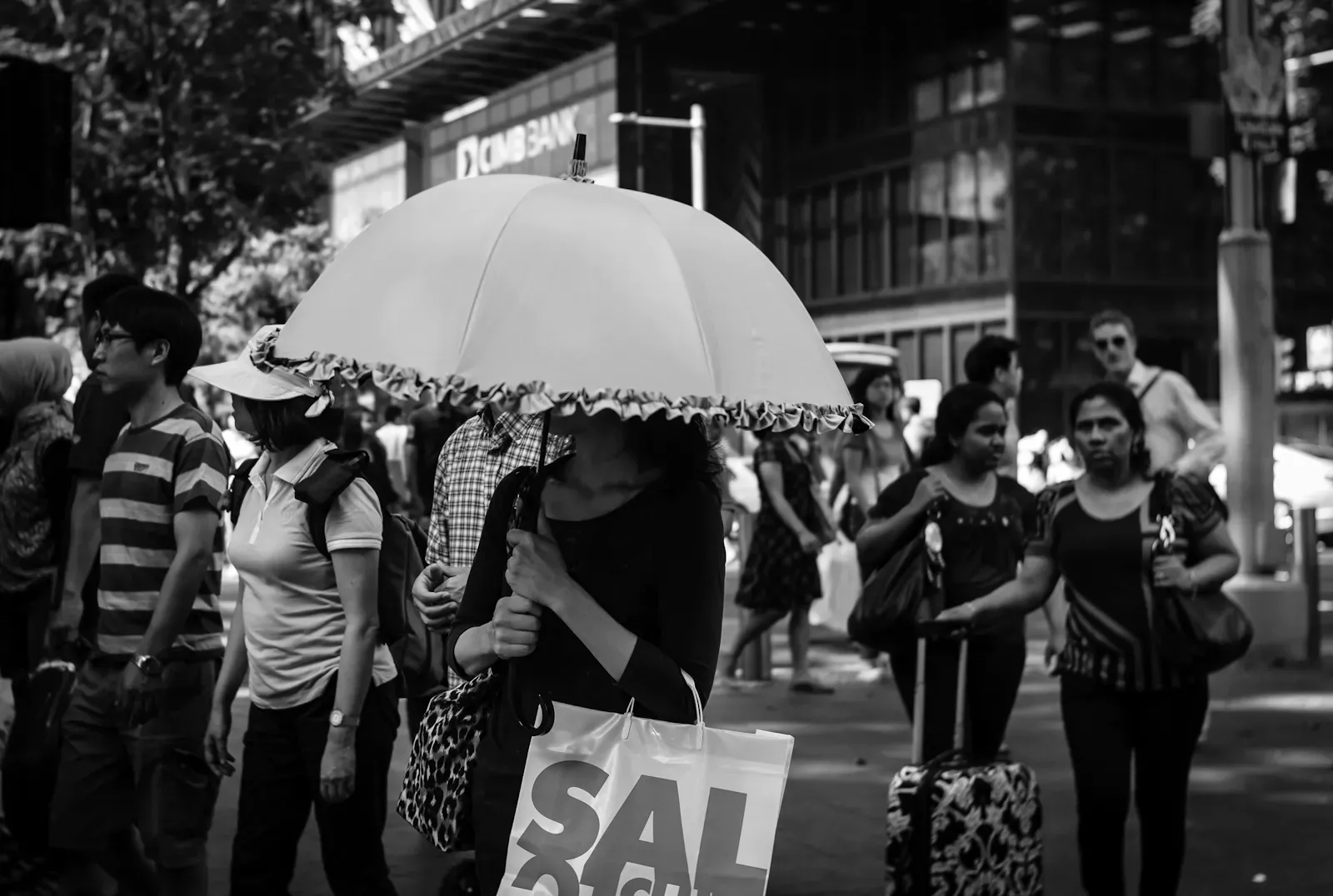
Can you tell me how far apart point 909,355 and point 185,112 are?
28822 mm

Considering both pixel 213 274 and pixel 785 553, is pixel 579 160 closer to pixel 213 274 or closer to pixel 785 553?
pixel 785 553

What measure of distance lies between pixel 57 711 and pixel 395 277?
120 inches

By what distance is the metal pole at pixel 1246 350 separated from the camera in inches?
531

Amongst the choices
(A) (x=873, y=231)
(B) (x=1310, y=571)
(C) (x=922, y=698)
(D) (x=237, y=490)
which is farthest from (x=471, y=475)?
(A) (x=873, y=231)

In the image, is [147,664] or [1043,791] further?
[1043,791]

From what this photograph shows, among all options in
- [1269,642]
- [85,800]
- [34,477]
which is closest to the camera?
[85,800]

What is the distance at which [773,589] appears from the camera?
11.6 metres

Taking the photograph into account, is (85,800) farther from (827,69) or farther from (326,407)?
(827,69)

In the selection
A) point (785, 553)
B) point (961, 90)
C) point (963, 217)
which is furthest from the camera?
point (961, 90)

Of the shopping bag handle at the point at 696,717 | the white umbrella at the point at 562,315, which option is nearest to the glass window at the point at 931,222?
the white umbrella at the point at 562,315

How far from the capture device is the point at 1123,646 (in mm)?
5773

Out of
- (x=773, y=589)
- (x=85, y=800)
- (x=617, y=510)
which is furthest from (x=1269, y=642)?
(x=617, y=510)

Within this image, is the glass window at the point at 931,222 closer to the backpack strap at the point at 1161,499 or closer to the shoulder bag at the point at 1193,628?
the backpack strap at the point at 1161,499

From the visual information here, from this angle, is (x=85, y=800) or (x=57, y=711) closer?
(x=85, y=800)
